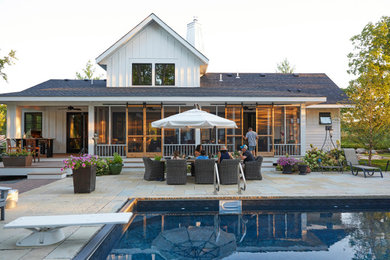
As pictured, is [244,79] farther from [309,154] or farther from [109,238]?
[109,238]

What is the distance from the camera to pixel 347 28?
18.4 m

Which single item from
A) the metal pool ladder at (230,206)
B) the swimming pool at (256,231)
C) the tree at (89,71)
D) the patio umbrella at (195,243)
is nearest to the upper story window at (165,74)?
the swimming pool at (256,231)

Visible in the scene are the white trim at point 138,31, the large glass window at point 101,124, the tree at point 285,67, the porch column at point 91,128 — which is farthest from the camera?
the tree at point 285,67

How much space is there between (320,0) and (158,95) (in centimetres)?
955

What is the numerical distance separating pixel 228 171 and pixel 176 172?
1.50 meters

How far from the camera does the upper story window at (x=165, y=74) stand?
13875 mm

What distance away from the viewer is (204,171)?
8305mm

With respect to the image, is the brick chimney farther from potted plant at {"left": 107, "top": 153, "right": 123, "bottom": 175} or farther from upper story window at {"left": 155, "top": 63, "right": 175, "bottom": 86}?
potted plant at {"left": 107, "top": 153, "right": 123, "bottom": 175}

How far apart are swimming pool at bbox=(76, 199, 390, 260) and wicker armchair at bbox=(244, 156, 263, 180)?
264cm

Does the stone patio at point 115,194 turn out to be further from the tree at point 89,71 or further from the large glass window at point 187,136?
the tree at point 89,71

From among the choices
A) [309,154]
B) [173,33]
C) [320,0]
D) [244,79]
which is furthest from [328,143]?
[173,33]

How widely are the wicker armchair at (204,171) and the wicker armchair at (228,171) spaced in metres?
0.29

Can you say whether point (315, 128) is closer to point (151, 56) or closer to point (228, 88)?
point (228, 88)

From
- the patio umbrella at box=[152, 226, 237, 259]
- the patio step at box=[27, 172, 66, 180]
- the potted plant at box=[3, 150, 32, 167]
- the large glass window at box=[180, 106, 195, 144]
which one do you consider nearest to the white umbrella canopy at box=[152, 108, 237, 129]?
the patio umbrella at box=[152, 226, 237, 259]
